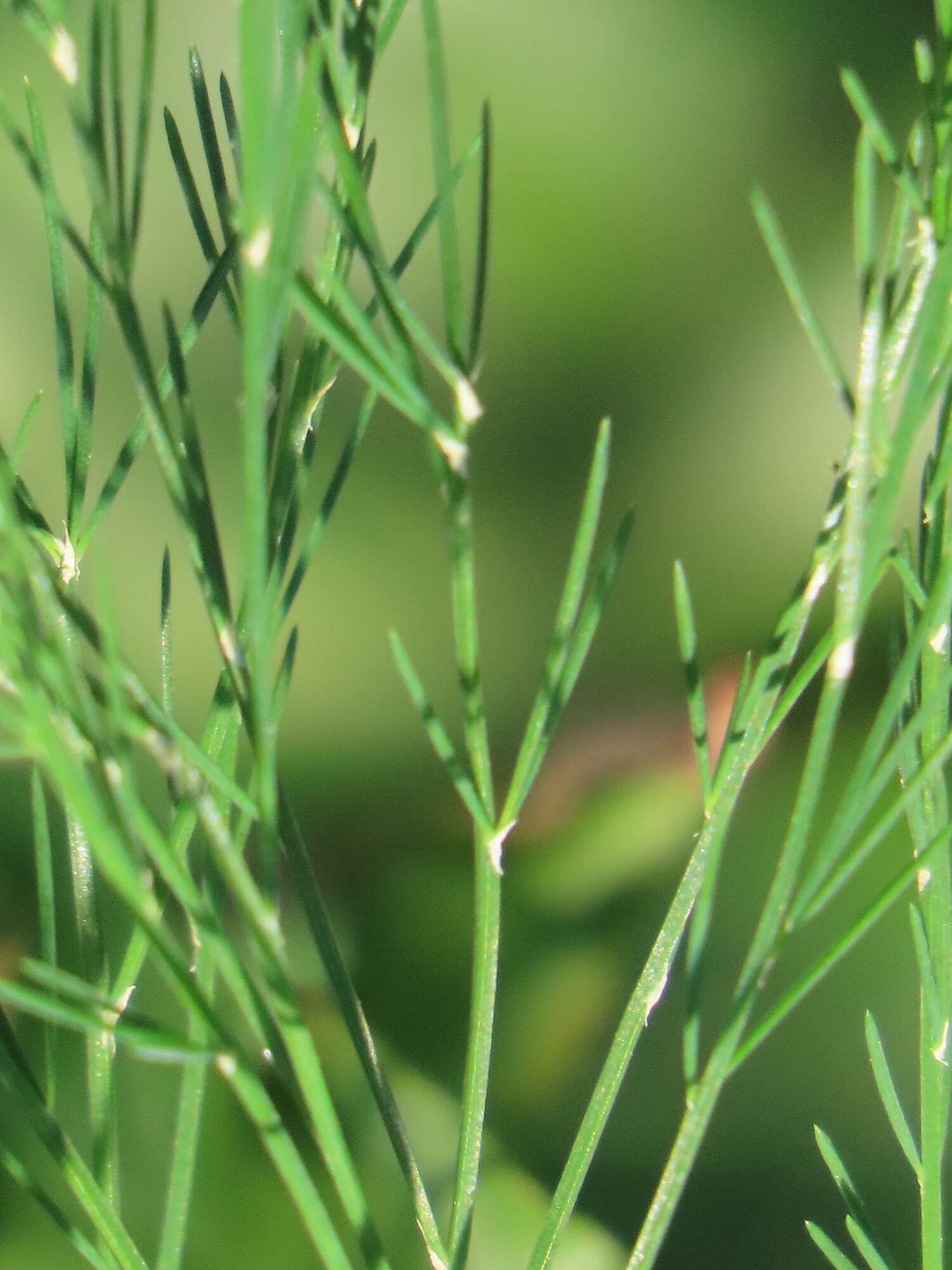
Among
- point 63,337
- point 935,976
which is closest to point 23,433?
point 63,337

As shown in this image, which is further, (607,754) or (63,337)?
(607,754)

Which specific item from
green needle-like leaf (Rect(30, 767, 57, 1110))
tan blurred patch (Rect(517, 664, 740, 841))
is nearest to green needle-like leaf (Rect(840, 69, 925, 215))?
green needle-like leaf (Rect(30, 767, 57, 1110))

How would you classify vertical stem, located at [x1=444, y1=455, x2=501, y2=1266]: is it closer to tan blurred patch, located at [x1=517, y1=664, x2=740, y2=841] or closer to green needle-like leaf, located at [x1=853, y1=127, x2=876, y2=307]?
green needle-like leaf, located at [x1=853, y1=127, x2=876, y2=307]

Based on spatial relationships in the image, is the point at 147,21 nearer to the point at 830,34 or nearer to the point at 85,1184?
the point at 85,1184

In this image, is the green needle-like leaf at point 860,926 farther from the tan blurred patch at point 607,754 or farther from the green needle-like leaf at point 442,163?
the tan blurred patch at point 607,754

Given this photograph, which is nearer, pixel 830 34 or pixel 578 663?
pixel 578 663

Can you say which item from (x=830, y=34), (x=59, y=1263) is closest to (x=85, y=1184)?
(x=59, y=1263)

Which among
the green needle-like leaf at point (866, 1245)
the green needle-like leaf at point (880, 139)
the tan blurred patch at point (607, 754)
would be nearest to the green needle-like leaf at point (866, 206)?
the green needle-like leaf at point (880, 139)

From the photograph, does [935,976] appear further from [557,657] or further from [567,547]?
[567,547]
